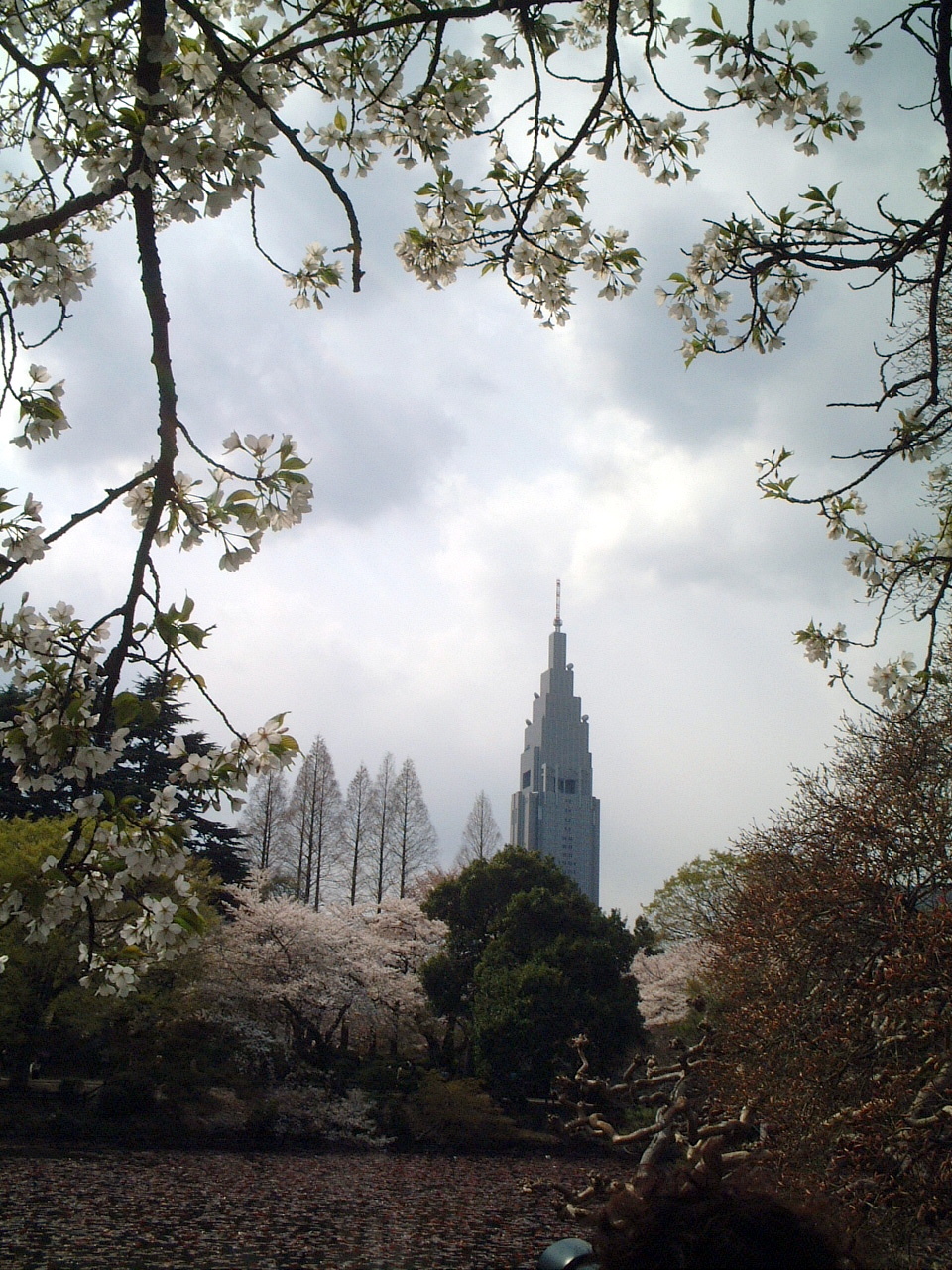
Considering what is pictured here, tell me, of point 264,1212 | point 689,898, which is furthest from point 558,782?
point 264,1212

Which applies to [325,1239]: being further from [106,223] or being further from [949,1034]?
[106,223]

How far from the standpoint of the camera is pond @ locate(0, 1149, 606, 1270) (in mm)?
8711

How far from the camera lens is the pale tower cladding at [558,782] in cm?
6900

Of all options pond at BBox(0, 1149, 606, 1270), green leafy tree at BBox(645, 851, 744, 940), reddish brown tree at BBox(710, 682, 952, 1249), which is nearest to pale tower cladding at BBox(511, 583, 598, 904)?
green leafy tree at BBox(645, 851, 744, 940)

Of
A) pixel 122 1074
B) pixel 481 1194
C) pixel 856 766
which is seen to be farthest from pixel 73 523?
pixel 122 1074

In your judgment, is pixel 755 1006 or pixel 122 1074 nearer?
pixel 755 1006

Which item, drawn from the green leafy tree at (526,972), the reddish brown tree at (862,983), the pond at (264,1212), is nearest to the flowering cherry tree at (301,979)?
the green leafy tree at (526,972)

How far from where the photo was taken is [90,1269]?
797cm

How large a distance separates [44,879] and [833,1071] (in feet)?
23.4

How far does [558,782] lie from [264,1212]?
6188 centimetres

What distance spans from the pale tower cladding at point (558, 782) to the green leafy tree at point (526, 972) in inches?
1816

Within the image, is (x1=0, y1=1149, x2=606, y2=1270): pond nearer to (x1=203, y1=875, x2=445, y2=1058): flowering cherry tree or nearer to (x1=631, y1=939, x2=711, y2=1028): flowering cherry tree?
(x1=203, y1=875, x2=445, y2=1058): flowering cherry tree

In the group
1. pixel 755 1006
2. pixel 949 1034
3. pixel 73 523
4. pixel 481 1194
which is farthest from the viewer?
pixel 481 1194

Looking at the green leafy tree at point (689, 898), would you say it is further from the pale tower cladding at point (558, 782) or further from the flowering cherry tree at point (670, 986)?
the pale tower cladding at point (558, 782)
